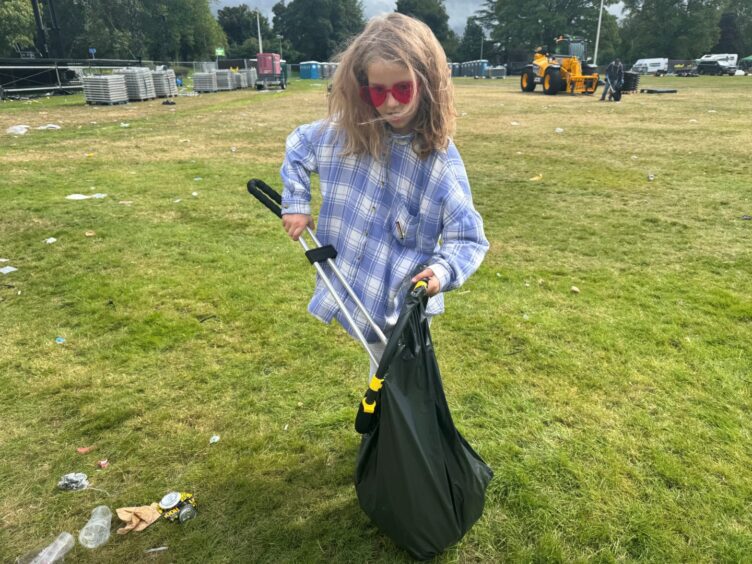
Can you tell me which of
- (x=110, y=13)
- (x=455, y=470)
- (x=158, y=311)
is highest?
(x=110, y=13)

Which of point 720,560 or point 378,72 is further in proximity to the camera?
point 720,560

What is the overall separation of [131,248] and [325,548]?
13.8 ft

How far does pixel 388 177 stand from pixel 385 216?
0.51 feet

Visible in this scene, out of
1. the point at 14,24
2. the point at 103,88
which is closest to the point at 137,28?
the point at 14,24

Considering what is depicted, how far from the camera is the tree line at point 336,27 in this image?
49.8 meters

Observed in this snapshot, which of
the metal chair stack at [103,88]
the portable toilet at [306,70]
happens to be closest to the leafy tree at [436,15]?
the portable toilet at [306,70]

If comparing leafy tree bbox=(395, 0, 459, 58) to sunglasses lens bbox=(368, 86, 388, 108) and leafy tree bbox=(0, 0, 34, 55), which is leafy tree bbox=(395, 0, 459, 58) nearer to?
leafy tree bbox=(0, 0, 34, 55)

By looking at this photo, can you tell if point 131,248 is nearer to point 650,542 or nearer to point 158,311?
point 158,311

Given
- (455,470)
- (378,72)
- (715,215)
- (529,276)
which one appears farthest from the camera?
(715,215)

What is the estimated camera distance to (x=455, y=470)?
1.90 meters

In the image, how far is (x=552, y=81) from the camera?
24250 millimetres

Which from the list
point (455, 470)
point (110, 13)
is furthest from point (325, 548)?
point (110, 13)

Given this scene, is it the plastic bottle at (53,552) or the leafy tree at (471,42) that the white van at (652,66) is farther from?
the plastic bottle at (53,552)

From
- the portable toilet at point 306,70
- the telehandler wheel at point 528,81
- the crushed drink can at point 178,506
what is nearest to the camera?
the crushed drink can at point 178,506
